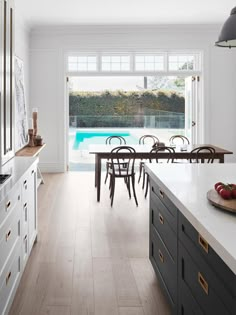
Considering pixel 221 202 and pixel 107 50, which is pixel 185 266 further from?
pixel 107 50

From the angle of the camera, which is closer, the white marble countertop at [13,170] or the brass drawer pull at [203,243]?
the brass drawer pull at [203,243]

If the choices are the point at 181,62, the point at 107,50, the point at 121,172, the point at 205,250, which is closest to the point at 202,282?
the point at 205,250

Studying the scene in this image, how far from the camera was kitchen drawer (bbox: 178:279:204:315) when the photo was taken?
1.98 meters

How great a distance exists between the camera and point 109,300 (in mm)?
2932

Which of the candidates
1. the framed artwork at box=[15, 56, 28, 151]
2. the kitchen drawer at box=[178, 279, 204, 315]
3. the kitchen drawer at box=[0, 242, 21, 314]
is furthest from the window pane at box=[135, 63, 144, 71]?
the kitchen drawer at box=[178, 279, 204, 315]

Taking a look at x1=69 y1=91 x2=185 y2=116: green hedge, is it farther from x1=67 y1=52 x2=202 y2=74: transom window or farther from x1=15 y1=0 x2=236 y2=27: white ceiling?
x1=15 y1=0 x2=236 y2=27: white ceiling

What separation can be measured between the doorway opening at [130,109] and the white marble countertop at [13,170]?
17.8ft

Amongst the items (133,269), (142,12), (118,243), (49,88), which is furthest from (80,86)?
(133,269)

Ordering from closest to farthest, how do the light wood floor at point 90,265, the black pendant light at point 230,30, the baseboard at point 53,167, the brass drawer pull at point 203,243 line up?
the brass drawer pull at point 203,243 → the light wood floor at point 90,265 → the black pendant light at point 230,30 → the baseboard at point 53,167

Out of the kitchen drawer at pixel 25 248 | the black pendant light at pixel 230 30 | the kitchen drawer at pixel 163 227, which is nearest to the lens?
the kitchen drawer at pixel 163 227

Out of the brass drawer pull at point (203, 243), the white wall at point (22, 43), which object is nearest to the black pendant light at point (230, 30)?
the brass drawer pull at point (203, 243)

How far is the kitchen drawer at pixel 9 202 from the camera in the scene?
2385 mm

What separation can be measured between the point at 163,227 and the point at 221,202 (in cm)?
85

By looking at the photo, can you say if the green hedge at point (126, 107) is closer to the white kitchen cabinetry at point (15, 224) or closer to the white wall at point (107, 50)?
the white wall at point (107, 50)
